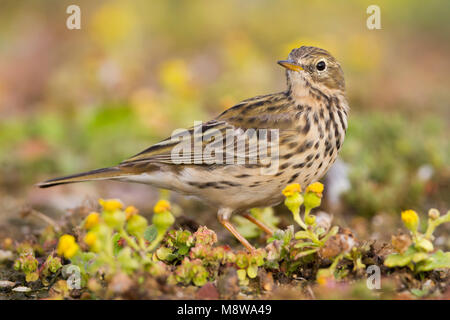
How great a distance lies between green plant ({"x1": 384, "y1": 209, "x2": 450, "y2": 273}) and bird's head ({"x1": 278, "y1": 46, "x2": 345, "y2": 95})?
1454 mm

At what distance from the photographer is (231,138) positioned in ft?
15.2

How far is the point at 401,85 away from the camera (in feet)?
31.2

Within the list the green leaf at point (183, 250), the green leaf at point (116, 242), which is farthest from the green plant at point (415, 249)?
the green leaf at point (116, 242)

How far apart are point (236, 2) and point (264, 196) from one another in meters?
8.54

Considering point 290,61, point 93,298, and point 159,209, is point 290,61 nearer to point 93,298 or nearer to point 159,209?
point 159,209

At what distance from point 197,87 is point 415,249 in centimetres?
523

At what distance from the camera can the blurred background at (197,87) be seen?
242 inches

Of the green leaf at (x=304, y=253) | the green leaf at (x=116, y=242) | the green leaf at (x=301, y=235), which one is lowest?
the green leaf at (x=304, y=253)

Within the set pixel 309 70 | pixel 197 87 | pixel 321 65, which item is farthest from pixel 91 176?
pixel 197 87

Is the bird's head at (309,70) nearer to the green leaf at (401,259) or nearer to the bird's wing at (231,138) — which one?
the bird's wing at (231,138)

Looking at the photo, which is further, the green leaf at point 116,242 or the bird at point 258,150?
the bird at point 258,150

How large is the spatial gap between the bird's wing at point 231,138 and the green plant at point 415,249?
120 cm

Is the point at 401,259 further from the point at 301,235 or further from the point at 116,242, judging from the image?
the point at 116,242

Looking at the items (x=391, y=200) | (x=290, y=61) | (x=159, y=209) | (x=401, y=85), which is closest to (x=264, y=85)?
(x=401, y=85)
